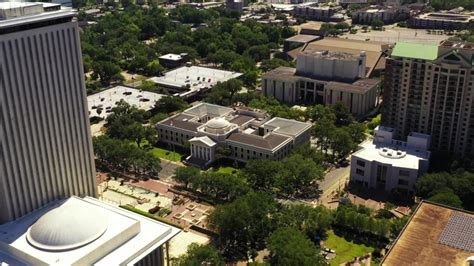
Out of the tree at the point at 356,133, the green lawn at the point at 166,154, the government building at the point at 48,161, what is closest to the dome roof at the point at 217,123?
the green lawn at the point at 166,154

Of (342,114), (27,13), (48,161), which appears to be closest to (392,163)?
(342,114)

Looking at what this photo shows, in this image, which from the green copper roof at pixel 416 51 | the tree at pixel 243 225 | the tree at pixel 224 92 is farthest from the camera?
the tree at pixel 224 92

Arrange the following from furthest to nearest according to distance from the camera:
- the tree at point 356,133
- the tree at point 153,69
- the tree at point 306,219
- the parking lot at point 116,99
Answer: the tree at point 153,69
the parking lot at point 116,99
the tree at point 356,133
the tree at point 306,219

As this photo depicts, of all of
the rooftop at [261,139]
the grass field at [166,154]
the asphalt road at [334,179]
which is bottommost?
the asphalt road at [334,179]

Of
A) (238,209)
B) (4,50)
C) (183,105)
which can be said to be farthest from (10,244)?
(183,105)

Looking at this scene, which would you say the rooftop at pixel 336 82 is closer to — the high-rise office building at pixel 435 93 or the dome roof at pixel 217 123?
the high-rise office building at pixel 435 93

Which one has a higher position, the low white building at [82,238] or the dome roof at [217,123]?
the low white building at [82,238]

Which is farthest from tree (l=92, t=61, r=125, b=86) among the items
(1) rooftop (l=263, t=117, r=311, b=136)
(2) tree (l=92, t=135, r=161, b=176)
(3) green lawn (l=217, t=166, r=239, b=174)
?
(3) green lawn (l=217, t=166, r=239, b=174)
